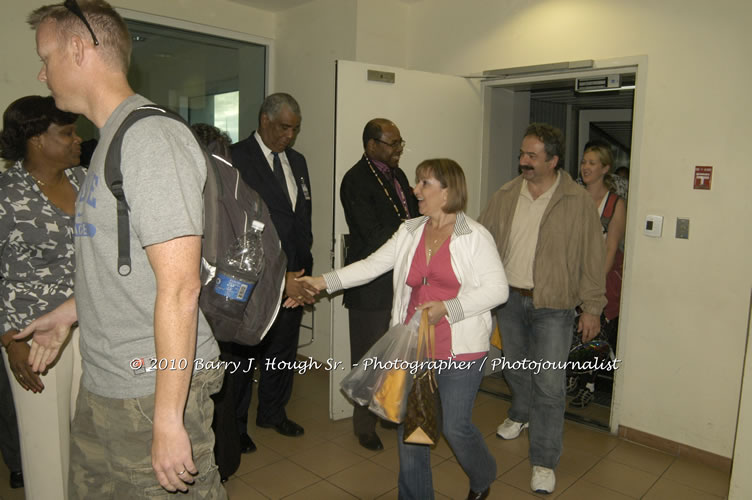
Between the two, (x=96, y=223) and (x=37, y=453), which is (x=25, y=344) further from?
(x=96, y=223)

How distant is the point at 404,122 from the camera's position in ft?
11.6

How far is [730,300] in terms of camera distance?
2861 millimetres

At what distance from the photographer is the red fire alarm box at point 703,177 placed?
2.90 m

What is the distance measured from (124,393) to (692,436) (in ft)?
9.97

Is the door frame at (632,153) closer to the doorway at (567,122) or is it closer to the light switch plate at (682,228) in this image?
the doorway at (567,122)

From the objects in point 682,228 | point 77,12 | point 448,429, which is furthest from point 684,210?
point 77,12

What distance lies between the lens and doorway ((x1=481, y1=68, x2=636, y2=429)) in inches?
Answer: 147

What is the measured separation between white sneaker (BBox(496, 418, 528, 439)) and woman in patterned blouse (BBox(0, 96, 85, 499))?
2313mm

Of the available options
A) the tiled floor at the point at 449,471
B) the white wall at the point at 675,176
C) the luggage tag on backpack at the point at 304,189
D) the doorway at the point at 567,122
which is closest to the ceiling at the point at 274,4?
the white wall at the point at 675,176

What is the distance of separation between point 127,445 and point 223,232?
533 millimetres

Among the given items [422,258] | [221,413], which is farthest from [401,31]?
[221,413]

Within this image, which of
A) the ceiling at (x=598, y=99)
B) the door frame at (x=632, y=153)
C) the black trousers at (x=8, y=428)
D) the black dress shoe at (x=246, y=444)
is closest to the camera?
the black trousers at (x=8, y=428)

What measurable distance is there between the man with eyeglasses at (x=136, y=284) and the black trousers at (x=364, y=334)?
175 cm

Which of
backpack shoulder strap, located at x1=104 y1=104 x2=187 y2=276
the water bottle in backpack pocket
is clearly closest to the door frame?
the water bottle in backpack pocket
